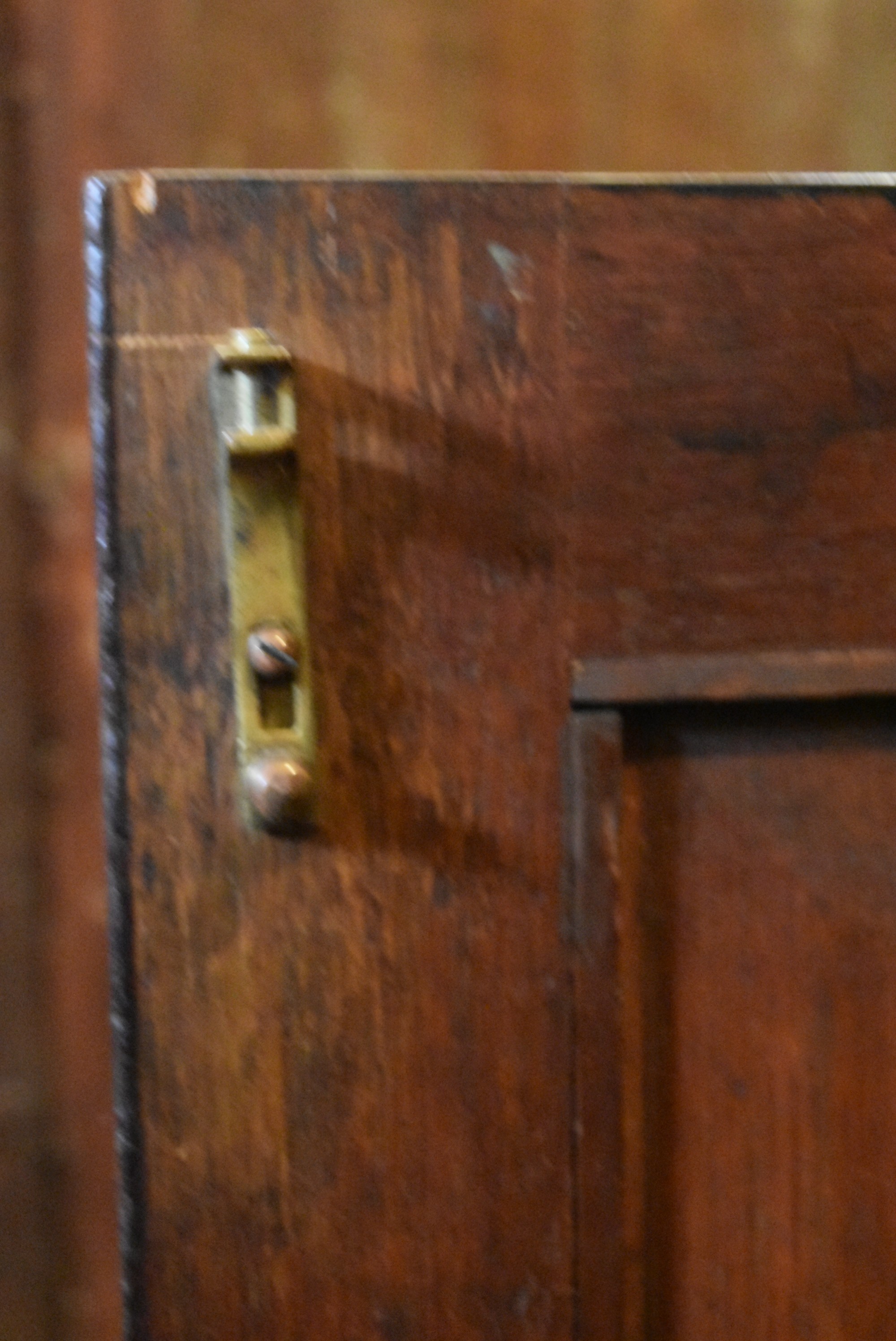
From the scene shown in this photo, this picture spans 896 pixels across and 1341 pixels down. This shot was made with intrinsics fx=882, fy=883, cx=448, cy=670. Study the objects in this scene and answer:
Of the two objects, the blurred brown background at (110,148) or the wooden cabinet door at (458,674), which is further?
the blurred brown background at (110,148)

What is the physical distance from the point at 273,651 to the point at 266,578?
0.03 metres

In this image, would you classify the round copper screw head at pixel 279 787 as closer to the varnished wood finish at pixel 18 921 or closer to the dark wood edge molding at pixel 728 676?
the dark wood edge molding at pixel 728 676

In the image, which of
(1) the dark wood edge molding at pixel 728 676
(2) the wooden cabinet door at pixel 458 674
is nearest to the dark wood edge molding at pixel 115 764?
(2) the wooden cabinet door at pixel 458 674

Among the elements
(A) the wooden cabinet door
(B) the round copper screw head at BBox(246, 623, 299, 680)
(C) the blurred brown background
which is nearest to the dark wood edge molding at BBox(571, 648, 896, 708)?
(A) the wooden cabinet door

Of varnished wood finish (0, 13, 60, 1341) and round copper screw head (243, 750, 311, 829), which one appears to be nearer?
round copper screw head (243, 750, 311, 829)

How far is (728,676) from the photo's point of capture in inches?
14.3

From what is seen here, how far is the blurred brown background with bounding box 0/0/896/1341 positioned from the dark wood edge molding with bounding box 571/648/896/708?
1.13 ft

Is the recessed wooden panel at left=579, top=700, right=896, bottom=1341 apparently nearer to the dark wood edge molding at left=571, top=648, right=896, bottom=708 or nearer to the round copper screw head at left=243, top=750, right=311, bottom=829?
the dark wood edge molding at left=571, top=648, right=896, bottom=708

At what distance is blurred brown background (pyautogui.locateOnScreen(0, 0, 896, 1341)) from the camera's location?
528 mm

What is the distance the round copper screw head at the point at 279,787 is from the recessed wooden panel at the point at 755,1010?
136 millimetres

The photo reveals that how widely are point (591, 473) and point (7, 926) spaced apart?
0.45 meters

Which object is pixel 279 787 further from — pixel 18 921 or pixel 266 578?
pixel 18 921

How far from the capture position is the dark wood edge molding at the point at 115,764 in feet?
1.09

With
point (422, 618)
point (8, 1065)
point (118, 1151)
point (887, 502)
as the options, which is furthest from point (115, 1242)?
point (887, 502)
